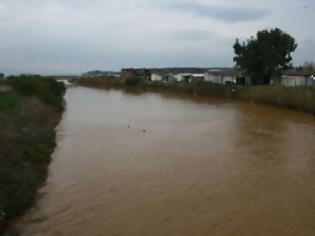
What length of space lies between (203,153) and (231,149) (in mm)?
1362

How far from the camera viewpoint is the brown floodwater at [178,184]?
847cm

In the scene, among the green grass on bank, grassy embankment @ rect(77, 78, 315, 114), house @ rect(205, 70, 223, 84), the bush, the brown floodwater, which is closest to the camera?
the brown floodwater

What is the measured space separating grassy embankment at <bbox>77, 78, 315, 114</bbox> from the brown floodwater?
9482mm

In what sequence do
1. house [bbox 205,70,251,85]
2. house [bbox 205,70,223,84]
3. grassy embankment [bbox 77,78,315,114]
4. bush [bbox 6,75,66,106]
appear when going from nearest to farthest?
bush [bbox 6,75,66,106] < grassy embankment [bbox 77,78,315,114] < house [bbox 205,70,251,85] < house [bbox 205,70,223,84]

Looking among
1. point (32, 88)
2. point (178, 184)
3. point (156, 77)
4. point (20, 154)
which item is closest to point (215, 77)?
point (156, 77)

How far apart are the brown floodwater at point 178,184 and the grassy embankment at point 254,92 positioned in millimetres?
9482

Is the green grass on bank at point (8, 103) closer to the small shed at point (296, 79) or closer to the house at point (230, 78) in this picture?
the small shed at point (296, 79)

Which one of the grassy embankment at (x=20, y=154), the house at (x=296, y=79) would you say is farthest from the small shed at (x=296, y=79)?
the grassy embankment at (x=20, y=154)

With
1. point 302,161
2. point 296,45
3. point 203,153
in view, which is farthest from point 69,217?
point 296,45

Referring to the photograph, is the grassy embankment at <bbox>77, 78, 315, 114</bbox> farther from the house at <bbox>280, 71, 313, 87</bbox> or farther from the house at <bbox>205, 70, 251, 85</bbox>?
the house at <bbox>280, 71, 313, 87</bbox>

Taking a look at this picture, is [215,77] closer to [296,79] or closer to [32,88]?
[296,79]

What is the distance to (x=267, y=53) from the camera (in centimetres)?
3888

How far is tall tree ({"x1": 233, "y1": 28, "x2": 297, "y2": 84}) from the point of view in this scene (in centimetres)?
3922

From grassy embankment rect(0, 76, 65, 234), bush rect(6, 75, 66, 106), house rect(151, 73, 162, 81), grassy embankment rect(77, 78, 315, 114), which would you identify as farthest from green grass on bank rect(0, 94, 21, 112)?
house rect(151, 73, 162, 81)
